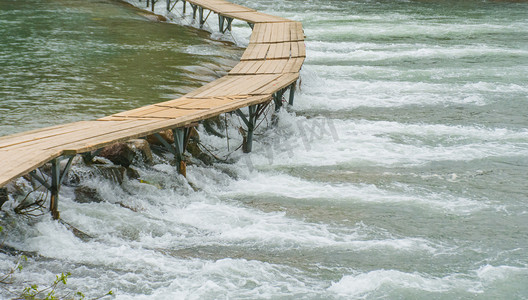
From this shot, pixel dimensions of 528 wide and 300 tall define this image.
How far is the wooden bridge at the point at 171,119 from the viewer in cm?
622

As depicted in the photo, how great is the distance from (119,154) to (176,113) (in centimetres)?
81

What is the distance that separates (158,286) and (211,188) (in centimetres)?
267

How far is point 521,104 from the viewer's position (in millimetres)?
12711

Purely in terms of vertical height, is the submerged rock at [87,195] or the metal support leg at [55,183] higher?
the metal support leg at [55,183]

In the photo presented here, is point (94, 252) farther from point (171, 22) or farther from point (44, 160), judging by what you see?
point (171, 22)

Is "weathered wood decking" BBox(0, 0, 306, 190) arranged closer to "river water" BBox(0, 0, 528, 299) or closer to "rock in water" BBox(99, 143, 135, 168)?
"rock in water" BBox(99, 143, 135, 168)

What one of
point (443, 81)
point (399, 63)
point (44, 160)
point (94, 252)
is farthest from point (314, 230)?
point (399, 63)

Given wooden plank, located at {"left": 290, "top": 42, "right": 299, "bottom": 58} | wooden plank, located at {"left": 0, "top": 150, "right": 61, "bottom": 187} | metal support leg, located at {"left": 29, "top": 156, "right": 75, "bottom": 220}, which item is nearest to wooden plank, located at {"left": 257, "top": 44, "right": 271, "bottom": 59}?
wooden plank, located at {"left": 290, "top": 42, "right": 299, "bottom": 58}

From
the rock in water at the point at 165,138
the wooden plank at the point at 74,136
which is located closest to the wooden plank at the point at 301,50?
the rock in water at the point at 165,138

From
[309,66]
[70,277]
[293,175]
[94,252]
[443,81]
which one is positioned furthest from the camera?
[309,66]

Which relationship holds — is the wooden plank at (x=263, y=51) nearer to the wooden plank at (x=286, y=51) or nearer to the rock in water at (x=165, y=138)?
the wooden plank at (x=286, y=51)

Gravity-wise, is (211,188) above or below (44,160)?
below

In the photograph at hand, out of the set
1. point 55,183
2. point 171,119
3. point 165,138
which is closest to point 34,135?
point 55,183

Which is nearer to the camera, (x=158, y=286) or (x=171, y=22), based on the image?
(x=158, y=286)
